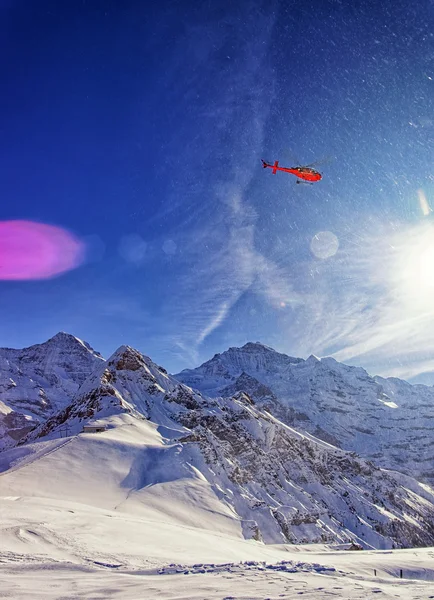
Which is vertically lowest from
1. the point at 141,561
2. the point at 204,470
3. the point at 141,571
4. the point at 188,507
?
the point at 141,571

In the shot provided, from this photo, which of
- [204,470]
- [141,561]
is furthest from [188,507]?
[141,561]

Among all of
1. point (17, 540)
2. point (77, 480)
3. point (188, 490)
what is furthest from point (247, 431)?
point (17, 540)

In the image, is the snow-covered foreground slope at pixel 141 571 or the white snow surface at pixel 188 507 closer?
the snow-covered foreground slope at pixel 141 571

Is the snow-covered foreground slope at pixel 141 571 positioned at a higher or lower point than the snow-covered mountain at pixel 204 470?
lower

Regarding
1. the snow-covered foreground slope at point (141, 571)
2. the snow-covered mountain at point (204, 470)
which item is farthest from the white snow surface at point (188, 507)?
the snow-covered mountain at point (204, 470)

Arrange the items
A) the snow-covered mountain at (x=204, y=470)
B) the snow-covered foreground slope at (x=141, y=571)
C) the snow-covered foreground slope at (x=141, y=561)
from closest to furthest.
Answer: the snow-covered foreground slope at (x=141, y=571), the snow-covered foreground slope at (x=141, y=561), the snow-covered mountain at (x=204, y=470)

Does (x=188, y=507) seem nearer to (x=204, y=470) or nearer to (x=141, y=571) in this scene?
(x=204, y=470)

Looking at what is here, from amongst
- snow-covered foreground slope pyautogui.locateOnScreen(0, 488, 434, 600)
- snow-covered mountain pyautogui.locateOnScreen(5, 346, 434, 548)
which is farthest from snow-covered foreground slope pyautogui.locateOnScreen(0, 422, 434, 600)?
snow-covered mountain pyautogui.locateOnScreen(5, 346, 434, 548)

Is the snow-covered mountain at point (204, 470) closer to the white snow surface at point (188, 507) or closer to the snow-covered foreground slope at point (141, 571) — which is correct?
the white snow surface at point (188, 507)
